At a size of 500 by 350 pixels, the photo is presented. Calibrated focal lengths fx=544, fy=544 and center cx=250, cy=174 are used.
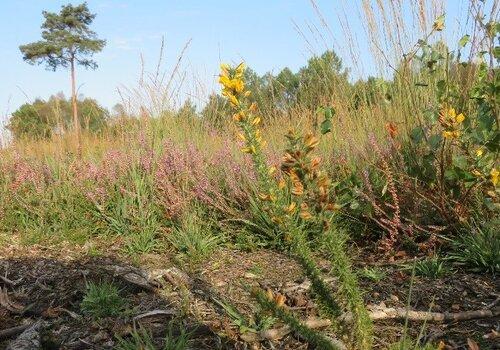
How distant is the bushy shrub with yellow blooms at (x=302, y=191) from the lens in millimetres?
1444

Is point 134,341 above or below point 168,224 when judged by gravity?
below

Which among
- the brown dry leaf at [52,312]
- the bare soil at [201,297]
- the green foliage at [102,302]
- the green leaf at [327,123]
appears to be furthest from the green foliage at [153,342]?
the green leaf at [327,123]

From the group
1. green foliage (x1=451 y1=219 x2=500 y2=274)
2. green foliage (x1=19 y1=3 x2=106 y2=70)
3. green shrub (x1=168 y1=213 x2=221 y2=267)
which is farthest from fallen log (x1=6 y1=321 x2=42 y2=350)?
green foliage (x1=19 y1=3 x2=106 y2=70)

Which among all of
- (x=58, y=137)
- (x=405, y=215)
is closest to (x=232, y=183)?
(x=405, y=215)

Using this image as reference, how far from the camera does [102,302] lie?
252 cm

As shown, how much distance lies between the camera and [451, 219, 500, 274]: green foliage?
2844 millimetres

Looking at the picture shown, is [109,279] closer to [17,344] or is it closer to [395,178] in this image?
[17,344]

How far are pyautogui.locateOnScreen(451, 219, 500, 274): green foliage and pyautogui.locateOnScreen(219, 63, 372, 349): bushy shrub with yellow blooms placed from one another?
1419mm

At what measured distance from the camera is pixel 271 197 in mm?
1562

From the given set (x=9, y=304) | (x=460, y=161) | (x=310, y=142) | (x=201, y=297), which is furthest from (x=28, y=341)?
(x=460, y=161)

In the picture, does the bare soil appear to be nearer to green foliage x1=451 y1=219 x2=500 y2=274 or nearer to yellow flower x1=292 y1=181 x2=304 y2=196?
green foliage x1=451 y1=219 x2=500 y2=274

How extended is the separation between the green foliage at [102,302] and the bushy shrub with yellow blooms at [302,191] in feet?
3.91

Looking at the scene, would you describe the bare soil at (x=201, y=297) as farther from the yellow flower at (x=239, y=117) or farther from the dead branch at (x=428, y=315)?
the yellow flower at (x=239, y=117)

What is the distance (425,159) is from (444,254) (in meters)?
0.58
